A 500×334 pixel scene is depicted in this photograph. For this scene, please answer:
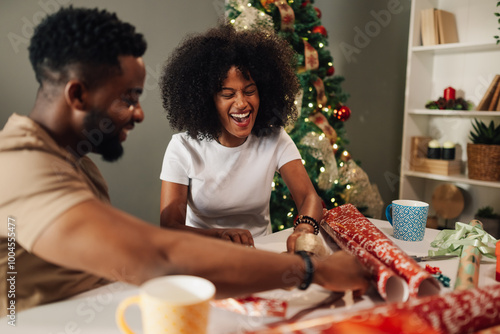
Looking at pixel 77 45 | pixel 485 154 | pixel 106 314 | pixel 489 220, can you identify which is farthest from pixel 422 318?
pixel 489 220

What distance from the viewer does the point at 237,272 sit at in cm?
66

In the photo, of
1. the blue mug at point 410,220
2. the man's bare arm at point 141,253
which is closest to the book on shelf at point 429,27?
the blue mug at point 410,220

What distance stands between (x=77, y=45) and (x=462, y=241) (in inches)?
39.5

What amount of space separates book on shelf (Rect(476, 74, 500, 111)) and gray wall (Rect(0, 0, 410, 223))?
0.83 metres

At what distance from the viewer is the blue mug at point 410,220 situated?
3.77 feet

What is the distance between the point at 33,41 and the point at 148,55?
186 cm

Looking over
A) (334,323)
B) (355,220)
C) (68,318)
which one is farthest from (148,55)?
(334,323)

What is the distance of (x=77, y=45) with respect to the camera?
0.66 meters

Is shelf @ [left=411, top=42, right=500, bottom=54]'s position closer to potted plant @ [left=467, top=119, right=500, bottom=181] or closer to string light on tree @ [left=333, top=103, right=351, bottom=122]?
potted plant @ [left=467, top=119, right=500, bottom=181]

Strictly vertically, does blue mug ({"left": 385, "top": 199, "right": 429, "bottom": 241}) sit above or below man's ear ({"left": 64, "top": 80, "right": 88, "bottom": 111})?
below

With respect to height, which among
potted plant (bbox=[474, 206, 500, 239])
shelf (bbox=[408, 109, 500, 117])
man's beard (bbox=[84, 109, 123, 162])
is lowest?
potted plant (bbox=[474, 206, 500, 239])

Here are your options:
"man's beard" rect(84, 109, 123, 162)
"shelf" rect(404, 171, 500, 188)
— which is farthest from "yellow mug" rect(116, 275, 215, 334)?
"shelf" rect(404, 171, 500, 188)

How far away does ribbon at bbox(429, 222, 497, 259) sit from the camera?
3.40 ft

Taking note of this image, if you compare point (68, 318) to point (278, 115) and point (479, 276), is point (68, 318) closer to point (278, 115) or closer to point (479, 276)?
point (479, 276)
